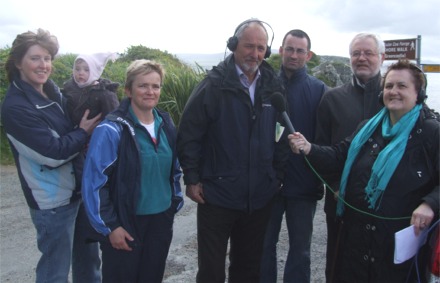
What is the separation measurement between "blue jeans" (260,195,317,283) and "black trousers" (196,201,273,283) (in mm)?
350

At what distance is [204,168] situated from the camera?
3.57 m

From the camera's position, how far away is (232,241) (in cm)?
381

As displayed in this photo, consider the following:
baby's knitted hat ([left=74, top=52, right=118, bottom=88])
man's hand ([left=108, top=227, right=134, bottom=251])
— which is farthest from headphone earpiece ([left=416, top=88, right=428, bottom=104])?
baby's knitted hat ([left=74, top=52, right=118, bottom=88])

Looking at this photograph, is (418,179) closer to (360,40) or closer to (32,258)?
(360,40)

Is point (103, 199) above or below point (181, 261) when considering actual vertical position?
above

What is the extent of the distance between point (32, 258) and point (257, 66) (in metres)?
3.39

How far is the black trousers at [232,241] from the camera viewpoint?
357 centimetres

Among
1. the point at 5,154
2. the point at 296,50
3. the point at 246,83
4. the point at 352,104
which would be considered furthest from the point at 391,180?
the point at 5,154

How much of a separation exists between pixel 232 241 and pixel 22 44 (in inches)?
91.6

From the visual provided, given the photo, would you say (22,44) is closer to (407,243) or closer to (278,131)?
(278,131)

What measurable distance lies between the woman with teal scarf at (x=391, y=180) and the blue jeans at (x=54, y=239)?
2.12m

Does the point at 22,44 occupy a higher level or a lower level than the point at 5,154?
higher

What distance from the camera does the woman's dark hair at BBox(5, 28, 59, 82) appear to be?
3195 mm

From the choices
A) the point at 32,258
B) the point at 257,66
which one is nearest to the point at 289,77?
the point at 257,66
